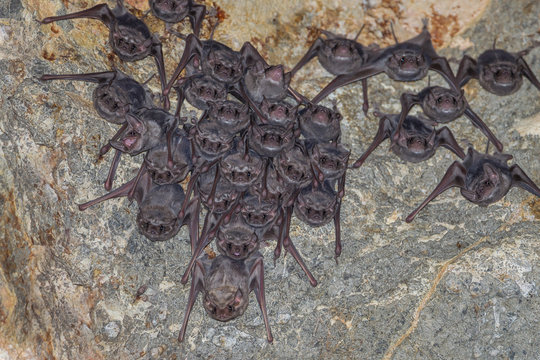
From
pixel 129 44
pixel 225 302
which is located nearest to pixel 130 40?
pixel 129 44

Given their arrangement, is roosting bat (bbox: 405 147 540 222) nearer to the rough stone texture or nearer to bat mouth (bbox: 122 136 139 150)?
the rough stone texture

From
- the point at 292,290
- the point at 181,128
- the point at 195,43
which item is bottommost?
the point at 292,290

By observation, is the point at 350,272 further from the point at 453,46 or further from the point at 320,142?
the point at 453,46

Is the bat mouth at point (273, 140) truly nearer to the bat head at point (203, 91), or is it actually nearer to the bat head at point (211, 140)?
the bat head at point (211, 140)

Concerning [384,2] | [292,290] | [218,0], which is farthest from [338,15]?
[292,290]

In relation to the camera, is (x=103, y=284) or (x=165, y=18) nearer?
(x=103, y=284)

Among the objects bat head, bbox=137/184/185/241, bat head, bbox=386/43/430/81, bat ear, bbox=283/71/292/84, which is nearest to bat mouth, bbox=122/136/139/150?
bat head, bbox=137/184/185/241

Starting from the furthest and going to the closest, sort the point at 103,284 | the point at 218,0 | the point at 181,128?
the point at 218,0
the point at 181,128
the point at 103,284
